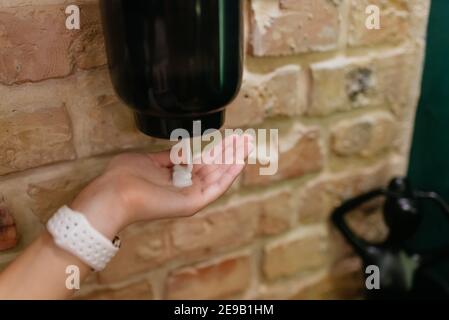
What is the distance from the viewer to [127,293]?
0.73 m

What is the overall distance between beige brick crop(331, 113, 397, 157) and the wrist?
403mm

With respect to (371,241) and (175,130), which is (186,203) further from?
(371,241)

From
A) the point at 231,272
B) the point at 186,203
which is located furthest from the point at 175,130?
the point at 231,272

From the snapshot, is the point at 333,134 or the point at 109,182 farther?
the point at 333,134

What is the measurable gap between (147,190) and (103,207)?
60 millimetres

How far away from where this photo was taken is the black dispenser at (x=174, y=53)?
0.44 m

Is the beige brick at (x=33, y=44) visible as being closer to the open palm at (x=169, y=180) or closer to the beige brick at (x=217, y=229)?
the open palm at (x=169, y=180)

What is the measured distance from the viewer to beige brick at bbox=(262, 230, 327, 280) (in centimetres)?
84

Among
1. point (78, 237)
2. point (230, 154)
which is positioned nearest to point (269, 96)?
point (230, 154)

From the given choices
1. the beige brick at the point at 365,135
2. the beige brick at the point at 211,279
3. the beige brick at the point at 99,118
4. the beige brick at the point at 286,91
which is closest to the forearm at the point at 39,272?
the beige brick at the point at 99,118

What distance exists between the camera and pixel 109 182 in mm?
588

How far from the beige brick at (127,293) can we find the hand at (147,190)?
0.18 meters
